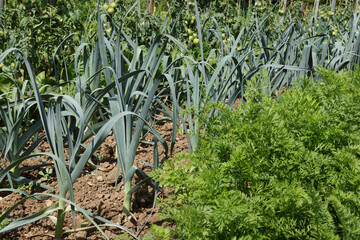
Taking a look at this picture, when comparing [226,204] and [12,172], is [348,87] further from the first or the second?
[12,172]

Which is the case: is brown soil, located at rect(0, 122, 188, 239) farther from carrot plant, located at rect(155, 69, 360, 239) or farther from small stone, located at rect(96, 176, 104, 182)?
carrot plant, located at rect(155, 69, 360, 239)

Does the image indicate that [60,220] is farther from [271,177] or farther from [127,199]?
[271,177]

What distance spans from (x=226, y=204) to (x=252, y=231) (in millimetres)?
173

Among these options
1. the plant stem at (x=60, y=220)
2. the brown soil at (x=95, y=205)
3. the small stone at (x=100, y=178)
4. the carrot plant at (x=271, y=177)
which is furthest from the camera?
the small stone at (x=100, y=178)

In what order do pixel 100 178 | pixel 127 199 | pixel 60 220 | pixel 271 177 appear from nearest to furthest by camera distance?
pixel 271 177 < pixel 60 220 < pixel 127 199 < pixel 100 178

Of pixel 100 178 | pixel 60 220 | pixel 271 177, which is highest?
pixel 271 177

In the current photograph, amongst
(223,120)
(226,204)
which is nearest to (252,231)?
(226,204)

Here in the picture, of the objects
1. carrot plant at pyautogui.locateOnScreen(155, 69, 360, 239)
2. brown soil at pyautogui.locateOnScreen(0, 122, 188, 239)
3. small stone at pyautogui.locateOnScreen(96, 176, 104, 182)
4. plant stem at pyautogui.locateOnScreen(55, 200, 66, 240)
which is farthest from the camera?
small stone at pyautogui.locateOnScreen(96, 176, 104, 182)

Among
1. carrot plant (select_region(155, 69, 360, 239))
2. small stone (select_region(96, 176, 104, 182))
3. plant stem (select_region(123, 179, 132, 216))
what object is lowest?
small stone (select_region(96, 176, 104, 182))

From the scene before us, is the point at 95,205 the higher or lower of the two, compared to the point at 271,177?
lower

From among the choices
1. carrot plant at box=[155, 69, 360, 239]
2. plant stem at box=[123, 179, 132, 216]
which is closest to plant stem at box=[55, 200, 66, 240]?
plant stem at box=[123, 179, 132, 216]

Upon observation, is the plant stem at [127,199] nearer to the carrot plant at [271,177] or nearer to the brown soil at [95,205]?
the brown soil at [95,205]

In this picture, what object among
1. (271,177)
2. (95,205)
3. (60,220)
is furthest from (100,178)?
(271,177)

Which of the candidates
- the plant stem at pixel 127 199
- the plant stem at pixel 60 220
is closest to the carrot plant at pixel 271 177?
the plant stem at pixel 127 199
